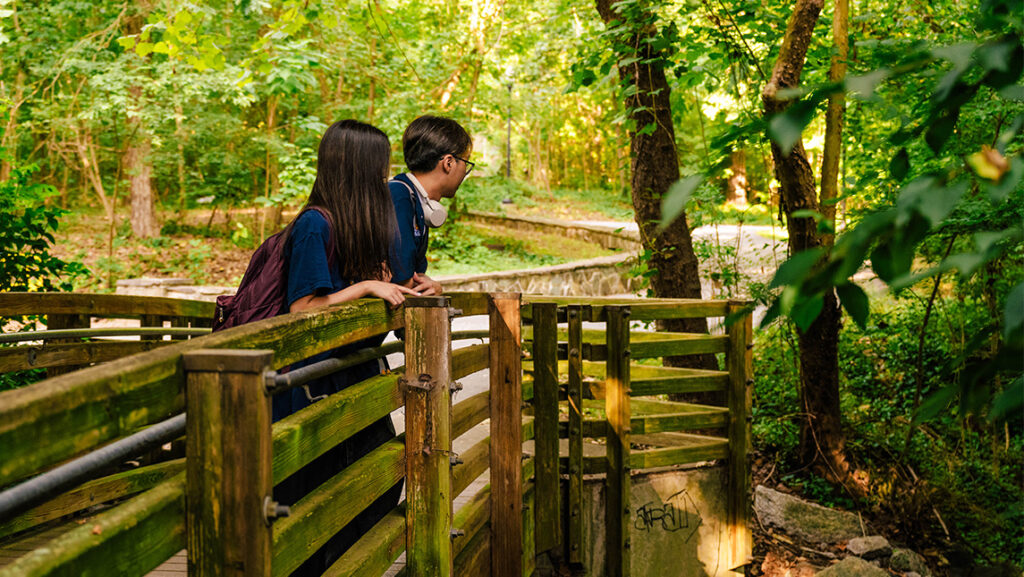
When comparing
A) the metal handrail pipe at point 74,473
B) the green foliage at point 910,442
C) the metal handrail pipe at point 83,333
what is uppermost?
the metal handrail pipe at point 74,473

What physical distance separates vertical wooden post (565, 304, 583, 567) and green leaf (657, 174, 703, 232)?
370 centimetres

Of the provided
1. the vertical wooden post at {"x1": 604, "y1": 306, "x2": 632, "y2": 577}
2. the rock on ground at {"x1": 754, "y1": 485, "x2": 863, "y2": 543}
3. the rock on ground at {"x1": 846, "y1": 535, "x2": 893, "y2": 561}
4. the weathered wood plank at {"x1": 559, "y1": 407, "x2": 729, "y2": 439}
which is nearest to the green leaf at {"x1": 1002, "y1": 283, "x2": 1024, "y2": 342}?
the vertical wooden post at {"x1": 604, "y1": 306, "x2": 632, "y2": 577}

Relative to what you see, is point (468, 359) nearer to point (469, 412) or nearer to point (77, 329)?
point (469, 412)

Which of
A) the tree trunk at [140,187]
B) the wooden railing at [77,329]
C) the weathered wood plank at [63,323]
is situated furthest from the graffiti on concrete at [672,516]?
the tree trunk at [140,187]

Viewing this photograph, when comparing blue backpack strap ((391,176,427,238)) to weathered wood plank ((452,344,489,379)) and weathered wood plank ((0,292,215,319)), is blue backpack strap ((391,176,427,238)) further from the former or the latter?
weathered wood plank ((0,292,215,319))

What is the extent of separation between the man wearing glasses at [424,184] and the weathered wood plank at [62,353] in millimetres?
1325

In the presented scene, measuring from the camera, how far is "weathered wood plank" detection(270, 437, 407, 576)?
2.00m

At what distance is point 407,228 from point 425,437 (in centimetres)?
86

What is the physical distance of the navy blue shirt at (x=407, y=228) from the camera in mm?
3223

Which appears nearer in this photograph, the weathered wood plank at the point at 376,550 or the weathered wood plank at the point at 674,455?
the weathered wood plank at the point at 376,550

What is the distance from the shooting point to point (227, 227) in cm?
1848

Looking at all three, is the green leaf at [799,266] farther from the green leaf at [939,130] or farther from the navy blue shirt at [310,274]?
the navy blue shirt at [310,274]

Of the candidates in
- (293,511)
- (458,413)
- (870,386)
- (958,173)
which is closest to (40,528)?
(458,413)

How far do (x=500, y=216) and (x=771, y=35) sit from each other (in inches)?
713
